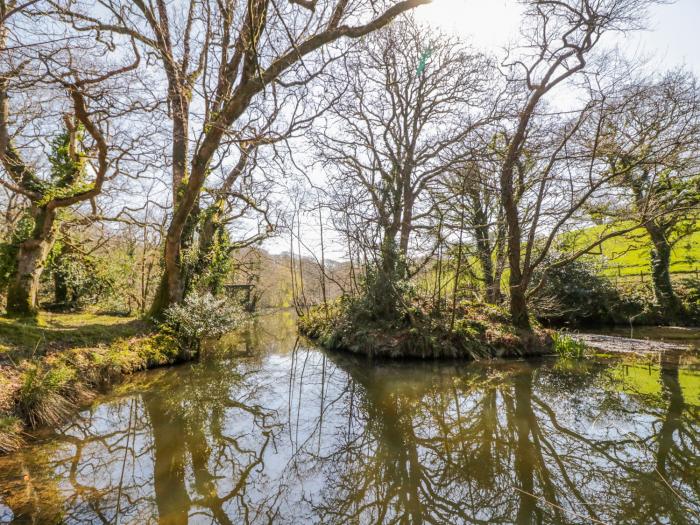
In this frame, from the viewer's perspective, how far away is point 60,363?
6.13 metres

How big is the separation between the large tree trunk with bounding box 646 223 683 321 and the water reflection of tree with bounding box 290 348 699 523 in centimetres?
1035

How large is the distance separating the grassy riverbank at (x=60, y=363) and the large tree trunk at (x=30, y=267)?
0.62 meters

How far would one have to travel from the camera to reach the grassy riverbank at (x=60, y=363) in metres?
4.81

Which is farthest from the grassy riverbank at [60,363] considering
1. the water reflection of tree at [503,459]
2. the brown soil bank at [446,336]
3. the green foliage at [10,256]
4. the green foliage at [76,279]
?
the brown soil bank at [446,336]

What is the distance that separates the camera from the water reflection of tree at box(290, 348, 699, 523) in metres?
3.08

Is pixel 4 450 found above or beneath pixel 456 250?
beneath

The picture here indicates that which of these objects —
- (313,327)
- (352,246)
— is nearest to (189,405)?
(352,246)

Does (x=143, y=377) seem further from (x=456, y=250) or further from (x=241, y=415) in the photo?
(x=456, y=250)

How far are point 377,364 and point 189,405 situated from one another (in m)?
4.98

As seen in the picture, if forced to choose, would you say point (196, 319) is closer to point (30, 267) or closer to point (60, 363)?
point (60, 363)

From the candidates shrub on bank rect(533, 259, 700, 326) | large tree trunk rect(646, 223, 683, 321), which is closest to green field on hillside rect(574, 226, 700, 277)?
large tree trunk rect(646, 223, 683, 321)

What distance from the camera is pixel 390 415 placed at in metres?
5.53

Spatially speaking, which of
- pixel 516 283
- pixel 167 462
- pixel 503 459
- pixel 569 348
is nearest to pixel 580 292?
pixel 516 283

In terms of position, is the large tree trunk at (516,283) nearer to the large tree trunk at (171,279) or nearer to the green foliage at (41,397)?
the large tree trunk at (171,279)
